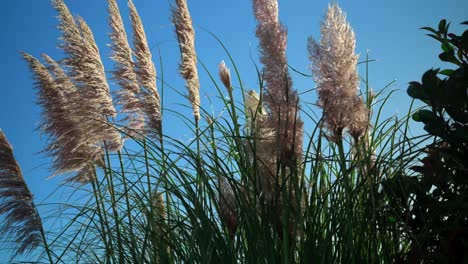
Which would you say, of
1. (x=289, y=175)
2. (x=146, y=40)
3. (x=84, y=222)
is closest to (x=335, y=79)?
(x=289, y=175)

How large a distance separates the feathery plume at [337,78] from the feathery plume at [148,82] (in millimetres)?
1099

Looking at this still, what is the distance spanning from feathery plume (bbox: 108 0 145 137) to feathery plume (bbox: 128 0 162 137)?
0.04 meters

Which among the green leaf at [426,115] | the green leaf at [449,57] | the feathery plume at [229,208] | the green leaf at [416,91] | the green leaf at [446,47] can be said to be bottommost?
the feathery plume at [229,208]

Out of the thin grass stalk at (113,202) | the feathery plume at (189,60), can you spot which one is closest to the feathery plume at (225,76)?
the feathery plume at (189,60)

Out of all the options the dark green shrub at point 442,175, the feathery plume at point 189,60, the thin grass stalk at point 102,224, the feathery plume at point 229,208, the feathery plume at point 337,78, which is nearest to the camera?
the dark green shrub at point 442,175

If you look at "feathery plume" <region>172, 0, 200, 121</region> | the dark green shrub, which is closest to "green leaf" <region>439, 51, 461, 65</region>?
the dark green shrub

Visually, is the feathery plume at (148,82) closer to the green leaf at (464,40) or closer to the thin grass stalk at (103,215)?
the thin grass stalk at (103,215)

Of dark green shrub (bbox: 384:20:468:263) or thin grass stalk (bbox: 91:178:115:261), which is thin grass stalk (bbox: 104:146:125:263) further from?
dark green shrub (bbox: 384:20:468:263)

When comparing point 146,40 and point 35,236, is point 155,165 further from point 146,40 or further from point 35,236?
point 35,236

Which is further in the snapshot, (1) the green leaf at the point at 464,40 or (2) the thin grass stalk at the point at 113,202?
(2) the thin grass stalk at the point at 113,202

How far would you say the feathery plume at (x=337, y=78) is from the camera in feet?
7.91

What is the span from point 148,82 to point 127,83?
0.16 m

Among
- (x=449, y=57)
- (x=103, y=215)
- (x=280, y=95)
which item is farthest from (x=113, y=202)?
(x=449, y=57)

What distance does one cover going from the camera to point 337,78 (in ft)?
7.93
